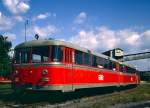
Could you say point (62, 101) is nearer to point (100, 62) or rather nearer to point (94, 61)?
point (94, 61)

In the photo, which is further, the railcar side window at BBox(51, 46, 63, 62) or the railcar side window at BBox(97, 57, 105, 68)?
the railcar side window at BBox(97, 57, 105, 68)

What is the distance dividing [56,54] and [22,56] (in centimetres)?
199

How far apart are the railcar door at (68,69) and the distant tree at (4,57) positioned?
141 ft

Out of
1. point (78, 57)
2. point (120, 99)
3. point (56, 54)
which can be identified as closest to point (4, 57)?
point (78, 57)

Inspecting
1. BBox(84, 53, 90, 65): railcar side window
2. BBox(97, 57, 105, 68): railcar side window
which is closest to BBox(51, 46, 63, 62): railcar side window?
BBox(84, 53, 90, 65): railcar side window

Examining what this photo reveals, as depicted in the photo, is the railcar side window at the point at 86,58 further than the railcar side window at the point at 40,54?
Yes

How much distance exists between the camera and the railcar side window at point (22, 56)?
51.8 feet

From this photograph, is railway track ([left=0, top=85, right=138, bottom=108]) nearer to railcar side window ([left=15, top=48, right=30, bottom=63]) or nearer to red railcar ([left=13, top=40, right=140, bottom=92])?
red railcar ([left=13, top=40, right=140, bottom=92])

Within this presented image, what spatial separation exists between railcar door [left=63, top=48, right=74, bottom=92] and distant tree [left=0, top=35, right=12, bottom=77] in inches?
1691

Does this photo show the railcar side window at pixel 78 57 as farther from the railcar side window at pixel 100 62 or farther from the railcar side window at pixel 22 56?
the railcar side window at pixel 100 62

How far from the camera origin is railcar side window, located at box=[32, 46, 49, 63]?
1526cm

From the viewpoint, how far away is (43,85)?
1495 centimetres

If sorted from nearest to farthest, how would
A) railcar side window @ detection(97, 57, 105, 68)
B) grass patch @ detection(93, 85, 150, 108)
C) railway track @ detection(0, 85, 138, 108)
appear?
1. railway track @ detection(0, 85, 138, 108)
2. grass patch @ detection(93, 85, 150, 108)
3. railcar side window @ detection(97, 57, 105, 68)

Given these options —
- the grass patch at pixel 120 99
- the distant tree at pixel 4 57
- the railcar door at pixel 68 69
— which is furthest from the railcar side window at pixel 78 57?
the distant tree at pixel 4 57
